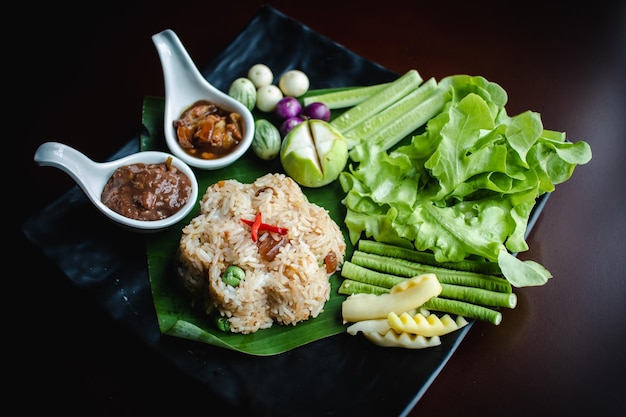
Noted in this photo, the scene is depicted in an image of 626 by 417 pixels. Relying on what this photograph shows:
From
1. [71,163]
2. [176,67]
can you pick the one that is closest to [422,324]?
[71,163]

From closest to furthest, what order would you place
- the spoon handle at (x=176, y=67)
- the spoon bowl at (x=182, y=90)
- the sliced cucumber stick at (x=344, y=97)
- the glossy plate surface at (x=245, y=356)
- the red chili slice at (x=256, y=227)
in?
the glossy plate surface at (x=245, y=356), the red chili slice at (x=256, y=227), the spoon bowl at (x=182, y=90), the spoon handle at (x=176, y=67), the sliced cucumber stick at (x=344, y=97)

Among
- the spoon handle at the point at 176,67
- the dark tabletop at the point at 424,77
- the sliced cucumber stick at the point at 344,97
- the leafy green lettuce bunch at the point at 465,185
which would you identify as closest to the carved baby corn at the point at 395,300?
the leafy green lettuce bunch at the point at 465,185

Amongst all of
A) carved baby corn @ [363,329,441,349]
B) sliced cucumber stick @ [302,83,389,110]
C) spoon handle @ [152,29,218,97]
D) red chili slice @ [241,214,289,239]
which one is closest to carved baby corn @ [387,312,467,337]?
carved baby corn @ [363,329,441,349]

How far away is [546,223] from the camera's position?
16.5ft

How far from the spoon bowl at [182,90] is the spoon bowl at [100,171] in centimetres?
31

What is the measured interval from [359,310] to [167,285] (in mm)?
1374

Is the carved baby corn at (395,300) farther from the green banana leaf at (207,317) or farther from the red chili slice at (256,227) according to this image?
the red chili slice at (256,227)

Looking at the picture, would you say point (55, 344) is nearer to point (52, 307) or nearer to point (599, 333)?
point (52, 307)

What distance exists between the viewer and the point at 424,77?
6.03 meters

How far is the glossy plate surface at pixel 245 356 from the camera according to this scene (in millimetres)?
3891

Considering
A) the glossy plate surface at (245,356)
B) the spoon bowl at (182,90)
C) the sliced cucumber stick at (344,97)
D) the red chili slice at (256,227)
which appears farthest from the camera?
the sliced cucumber stick at (344,97)

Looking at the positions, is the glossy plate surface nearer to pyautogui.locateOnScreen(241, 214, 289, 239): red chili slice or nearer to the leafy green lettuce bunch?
Result: the leafy green lettuce bunch

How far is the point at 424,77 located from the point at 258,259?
9.46 ft

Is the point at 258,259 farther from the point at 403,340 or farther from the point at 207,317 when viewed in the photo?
the point at 403,340
